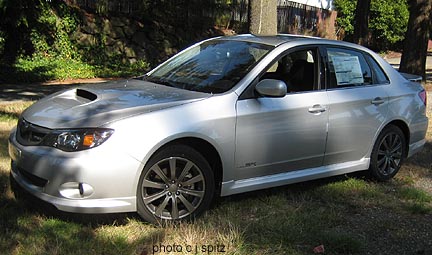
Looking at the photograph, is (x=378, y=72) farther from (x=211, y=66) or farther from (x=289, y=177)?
(x=211, y=66)

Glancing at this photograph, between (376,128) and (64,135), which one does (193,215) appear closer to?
(64,135)

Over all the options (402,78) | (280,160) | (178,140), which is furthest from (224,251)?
(402,78)

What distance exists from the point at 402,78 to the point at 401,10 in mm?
24796

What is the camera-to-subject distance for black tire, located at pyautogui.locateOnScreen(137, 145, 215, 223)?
13.2ft

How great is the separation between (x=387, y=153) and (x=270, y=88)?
2.03 meters

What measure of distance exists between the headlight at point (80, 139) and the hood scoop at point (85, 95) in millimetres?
603

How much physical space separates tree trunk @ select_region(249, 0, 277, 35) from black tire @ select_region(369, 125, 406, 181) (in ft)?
14.8

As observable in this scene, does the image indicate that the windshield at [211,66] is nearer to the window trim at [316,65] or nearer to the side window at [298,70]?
the window trim at [316,65]

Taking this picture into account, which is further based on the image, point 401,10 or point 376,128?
point 401,10

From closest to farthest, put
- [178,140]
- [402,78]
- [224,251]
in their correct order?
[224,251]
[178,140]
[402,78]

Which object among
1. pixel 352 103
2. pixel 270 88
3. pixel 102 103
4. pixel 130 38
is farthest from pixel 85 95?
pixel 130 38

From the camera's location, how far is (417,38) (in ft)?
44.0

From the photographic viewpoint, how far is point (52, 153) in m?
3.81

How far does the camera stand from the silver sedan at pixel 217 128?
3.82 meters
